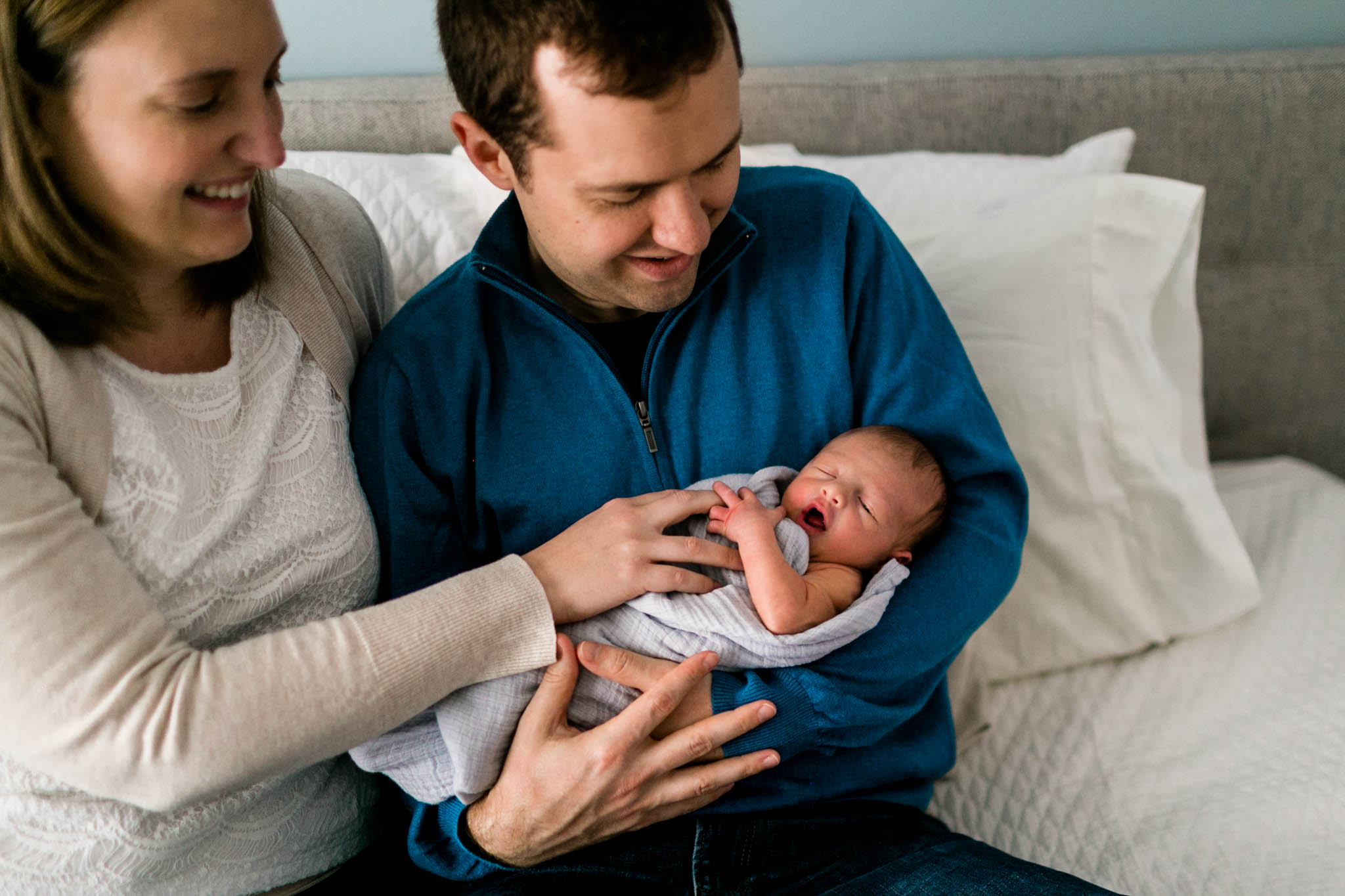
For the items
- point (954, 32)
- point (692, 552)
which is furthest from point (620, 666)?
point (954, 32)

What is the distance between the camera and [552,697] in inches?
45.7

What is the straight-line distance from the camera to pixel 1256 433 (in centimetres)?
214

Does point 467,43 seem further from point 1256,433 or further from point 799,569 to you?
point 1256,433

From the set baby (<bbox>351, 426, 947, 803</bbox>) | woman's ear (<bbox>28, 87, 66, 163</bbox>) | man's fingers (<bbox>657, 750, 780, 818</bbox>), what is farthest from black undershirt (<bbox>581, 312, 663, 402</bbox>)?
woman's ear (<bbox>28, 87, 66, 163</bbox>)

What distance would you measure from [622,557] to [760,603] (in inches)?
6.9

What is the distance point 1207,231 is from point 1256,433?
0.46 meters

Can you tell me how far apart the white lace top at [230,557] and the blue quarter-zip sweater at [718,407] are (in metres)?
0.10

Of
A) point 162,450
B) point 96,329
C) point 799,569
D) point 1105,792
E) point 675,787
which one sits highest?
point 96,329

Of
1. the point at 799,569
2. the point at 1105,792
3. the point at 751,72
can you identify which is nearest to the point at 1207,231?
the point at 751,72

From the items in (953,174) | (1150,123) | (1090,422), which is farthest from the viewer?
(1150,123)

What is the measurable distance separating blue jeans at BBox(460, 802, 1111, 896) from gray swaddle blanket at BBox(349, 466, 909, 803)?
0.17 metres

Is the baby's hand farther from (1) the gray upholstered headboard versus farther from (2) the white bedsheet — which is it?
(1) the gray upholstered headboard

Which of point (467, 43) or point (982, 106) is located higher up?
point (467, 43)

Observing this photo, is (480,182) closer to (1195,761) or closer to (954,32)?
(954,32)
